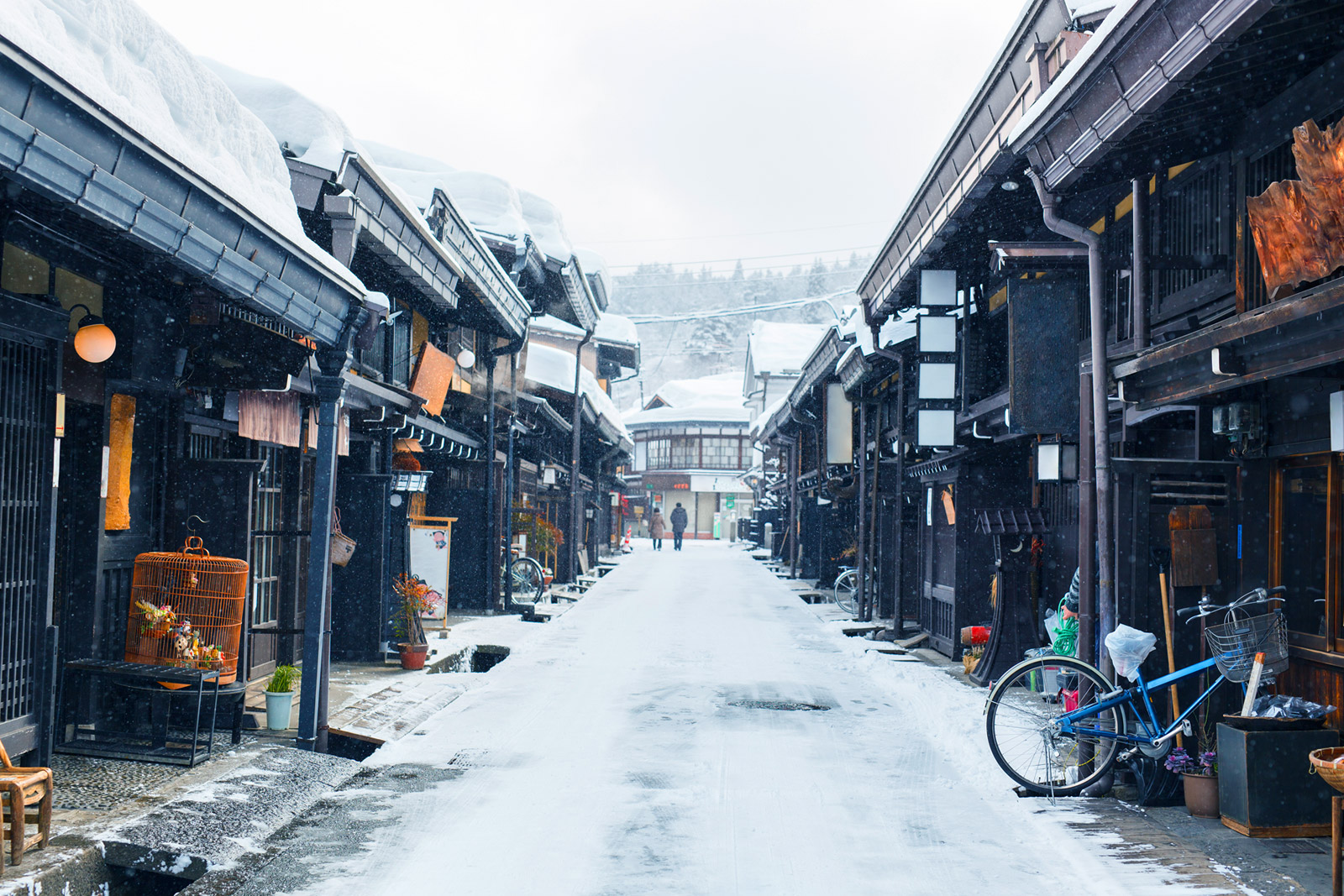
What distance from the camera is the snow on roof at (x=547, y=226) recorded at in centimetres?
2223

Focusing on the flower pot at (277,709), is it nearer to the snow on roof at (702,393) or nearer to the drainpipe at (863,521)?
the drainpipe at (863,521)

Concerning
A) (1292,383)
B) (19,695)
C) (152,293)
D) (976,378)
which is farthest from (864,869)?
(976,378)

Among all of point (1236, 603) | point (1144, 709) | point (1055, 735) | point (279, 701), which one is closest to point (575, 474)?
point (279, 701)

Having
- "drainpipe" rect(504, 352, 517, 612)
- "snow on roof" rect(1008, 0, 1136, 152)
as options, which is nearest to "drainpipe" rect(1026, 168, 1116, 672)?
"snow on roof" rect(1008, 0, 1136, 152)

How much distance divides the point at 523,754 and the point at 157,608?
303cm

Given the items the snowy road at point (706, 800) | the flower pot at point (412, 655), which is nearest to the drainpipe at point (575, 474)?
the flower pot at point (412, 655)

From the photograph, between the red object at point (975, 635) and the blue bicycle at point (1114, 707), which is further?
the red object at point (975, 635)

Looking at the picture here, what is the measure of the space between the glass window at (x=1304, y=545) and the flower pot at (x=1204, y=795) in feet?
4.03

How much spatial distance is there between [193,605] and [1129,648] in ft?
22.8

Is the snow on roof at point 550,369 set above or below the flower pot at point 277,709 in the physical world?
above

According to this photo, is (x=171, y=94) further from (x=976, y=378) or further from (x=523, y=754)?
(x=976, y=378)

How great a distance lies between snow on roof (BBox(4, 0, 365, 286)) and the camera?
473 centimetres

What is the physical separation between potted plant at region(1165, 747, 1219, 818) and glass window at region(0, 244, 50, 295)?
8200 millimetres

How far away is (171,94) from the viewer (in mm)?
6242
